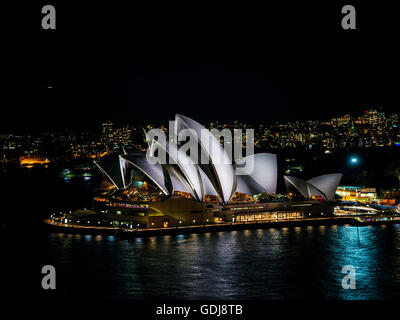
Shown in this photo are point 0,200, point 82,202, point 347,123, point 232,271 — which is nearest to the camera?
point 232,271

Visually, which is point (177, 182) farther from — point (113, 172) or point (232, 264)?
point (232, 264)

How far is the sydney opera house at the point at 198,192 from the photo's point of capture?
91.7 feet

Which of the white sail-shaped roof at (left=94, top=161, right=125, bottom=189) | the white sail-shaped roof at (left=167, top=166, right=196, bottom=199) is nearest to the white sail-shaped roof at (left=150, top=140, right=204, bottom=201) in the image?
the white sail-shaped roof at (left=167, top=166, right=196, bottom=199)

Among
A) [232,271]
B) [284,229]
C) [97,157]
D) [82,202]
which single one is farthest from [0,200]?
[97,157]

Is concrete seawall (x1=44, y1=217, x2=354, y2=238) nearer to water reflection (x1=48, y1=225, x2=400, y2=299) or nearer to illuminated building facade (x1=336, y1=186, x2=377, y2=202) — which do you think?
water reflection (x1=48, y1=225, x2=400, y2=299)

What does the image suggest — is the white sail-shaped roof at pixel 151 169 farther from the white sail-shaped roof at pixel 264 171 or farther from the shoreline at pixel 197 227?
the white sail-shaped roof at pixel 264 171

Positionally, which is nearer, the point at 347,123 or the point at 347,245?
the point at 347,245

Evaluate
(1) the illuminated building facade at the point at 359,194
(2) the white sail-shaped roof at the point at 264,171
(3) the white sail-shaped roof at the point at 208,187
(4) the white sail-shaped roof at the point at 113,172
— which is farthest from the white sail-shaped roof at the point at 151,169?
(1) the illuminated building facade at the point at 359,194

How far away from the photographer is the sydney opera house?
27953 millimetres

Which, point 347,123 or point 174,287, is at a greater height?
point 347,123

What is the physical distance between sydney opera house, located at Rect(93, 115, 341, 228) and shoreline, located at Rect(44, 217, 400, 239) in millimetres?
758

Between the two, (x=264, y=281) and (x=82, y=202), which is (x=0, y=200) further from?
(x=264, y=281)

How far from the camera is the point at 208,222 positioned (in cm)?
2855
